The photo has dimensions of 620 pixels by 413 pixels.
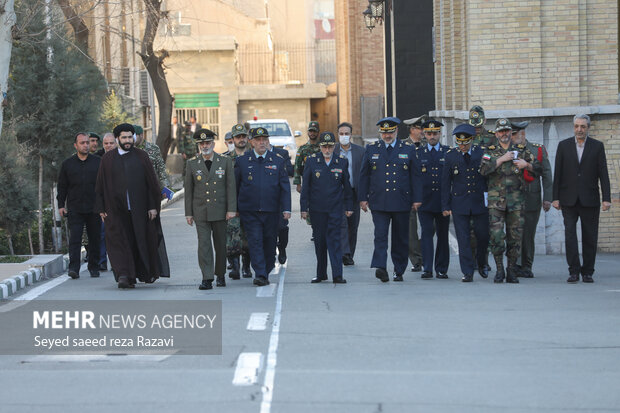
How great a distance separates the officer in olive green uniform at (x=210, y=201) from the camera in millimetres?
12492

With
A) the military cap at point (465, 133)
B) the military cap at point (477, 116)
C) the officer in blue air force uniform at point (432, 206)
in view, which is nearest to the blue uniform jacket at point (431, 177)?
the officer in blue air force uniform at point (432, 206)

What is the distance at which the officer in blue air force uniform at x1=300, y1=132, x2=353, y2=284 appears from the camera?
12750 mm

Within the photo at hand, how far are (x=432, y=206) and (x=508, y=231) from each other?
0.96m

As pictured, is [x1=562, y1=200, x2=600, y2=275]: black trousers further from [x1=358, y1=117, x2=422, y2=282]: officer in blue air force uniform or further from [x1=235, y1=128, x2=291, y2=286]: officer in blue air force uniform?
[x1=235, y1=128, x2=291, y2=286]: officer in blue air force uniform

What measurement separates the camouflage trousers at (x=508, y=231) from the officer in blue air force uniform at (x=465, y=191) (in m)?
0.13

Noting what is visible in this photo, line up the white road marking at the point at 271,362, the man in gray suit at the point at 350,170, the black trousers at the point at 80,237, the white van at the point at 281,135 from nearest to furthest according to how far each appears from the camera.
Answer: the white road marking at the point at 271,362, the black trousers at the point at 80,237, the man in gray suit at the point at 350,170, the white van at the point at 281,135

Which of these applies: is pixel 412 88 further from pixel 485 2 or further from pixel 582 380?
pixel 582 380

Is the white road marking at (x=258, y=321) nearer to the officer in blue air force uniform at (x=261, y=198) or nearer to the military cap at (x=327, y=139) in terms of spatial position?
the officer in blue air force uniform at (x=261, y=198)

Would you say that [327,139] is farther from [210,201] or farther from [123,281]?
[123,281]

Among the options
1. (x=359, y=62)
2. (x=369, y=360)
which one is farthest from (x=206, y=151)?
(x=359, y=62)

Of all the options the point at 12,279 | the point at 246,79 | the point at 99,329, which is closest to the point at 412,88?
the point at 12,279

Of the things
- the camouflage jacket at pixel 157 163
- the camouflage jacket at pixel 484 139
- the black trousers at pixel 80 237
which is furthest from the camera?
the camouflage jacket at pixel 157 163

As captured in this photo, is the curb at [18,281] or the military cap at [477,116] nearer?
the curb at [18,281]

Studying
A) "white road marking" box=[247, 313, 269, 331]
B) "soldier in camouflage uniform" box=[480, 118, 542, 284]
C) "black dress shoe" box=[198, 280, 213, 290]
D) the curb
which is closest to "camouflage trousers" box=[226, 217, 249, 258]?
"black dress shoe" box=[198, 280, 213, 290]
